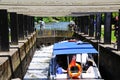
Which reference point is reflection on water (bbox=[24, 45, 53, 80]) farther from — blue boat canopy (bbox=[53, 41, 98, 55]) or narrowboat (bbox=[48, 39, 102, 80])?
narrowboat (bbox=[48, 39, 102, 80])

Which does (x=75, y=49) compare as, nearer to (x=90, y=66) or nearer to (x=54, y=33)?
(x=90, y=66)

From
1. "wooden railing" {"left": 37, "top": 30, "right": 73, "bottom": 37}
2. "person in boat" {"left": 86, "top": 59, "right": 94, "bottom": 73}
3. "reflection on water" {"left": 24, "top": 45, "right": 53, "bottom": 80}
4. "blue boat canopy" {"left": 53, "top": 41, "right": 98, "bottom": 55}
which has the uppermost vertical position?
"blue boat canopy" {"left": 53, "top": 41, "right": 98, "bottom": 55}

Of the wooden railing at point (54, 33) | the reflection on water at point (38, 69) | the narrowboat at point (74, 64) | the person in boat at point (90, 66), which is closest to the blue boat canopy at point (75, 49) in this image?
the narrowboat at point (74, 64)

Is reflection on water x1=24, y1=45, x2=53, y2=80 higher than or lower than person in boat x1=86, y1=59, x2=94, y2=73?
lower

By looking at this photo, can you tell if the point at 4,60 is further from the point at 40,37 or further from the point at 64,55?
the point at 40,37

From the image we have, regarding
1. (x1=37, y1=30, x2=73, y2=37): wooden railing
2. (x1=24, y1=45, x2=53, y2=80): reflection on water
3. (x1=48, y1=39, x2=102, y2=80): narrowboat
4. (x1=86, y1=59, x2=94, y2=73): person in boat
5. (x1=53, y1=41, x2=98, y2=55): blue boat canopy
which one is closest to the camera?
(x1=48, y1=39, x2=102, y2=80): narrowboat

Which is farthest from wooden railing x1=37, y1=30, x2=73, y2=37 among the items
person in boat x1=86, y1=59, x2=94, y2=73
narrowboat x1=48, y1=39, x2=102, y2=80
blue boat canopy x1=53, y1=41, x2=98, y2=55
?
person in boat x1=86, y1=59, x2=94, y2=73

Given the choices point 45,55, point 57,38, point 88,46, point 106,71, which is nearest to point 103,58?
point 106,71

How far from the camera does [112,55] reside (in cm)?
1992

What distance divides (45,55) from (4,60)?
829 inches

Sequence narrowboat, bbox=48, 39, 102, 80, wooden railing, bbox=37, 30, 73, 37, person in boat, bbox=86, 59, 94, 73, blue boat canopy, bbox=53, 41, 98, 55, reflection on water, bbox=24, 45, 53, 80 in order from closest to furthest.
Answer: narrowboat, bbox=48, 39, 102, 80, person in boat, bbox=86, 59, 94, 73, blue boat canopy, bbox=53, 41, 98, 55, reflection on water, bbox=24, 45, 53, 80, wooden railing, bbox=37, 30, 73, 37

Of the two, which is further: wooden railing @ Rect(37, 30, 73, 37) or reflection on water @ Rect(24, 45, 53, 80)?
wooden railing @ Rect(37, 30, 73, 37)

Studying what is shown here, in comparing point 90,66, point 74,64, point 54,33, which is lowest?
point 54,33

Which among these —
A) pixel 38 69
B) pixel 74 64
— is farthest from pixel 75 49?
pixel 38 69
